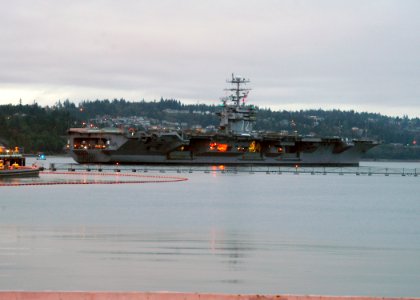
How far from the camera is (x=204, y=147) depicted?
336ft

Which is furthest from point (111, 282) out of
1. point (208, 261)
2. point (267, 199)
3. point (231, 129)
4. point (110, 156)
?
point (231, 129)

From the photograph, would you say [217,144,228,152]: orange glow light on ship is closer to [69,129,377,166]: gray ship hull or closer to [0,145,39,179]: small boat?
[69,129,377,166]: gray ship hull

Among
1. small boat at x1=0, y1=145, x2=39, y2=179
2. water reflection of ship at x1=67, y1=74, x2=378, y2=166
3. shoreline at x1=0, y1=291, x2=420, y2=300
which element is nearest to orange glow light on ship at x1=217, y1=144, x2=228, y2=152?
water reflection of ship at x1=67, y1=74, x2=378, y2=166

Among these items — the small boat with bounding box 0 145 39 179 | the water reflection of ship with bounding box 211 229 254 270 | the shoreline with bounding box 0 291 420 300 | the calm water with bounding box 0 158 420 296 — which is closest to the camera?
the shoreline with bounding box 0 291 420 300

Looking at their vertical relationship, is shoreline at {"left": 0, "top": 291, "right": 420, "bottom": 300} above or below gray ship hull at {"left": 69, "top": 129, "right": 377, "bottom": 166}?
below

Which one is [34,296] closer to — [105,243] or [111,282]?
[111,282]


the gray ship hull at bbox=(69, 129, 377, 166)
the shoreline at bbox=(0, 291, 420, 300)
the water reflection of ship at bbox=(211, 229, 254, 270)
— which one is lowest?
the water reflection of ship at bbox=(211, 229, 254, 270)

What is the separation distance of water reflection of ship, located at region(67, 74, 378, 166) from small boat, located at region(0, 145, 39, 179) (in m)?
18.2

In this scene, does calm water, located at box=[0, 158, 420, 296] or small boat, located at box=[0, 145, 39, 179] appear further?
small boat, located at box=[0, 145, 39, 179]

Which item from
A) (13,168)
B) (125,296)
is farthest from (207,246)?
(13,168)

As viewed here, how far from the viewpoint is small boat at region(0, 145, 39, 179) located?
67856mm

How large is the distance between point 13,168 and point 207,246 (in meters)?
52.5

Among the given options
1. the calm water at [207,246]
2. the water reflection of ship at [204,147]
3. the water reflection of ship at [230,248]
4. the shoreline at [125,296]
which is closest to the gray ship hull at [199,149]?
the water reflection of ship at [204,147]

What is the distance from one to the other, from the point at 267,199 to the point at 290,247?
27.2 metres
